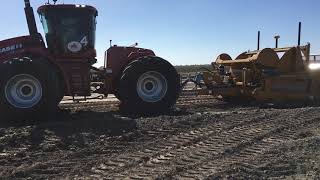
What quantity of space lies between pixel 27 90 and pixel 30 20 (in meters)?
1.72

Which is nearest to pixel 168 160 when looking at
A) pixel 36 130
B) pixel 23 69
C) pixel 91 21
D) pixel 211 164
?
pixel 211 164

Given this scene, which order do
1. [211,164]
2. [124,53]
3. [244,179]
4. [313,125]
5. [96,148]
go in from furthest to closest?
1. [124,53]
2. [313,125]
3. [96,148]
4. [211,164]
5. [244,179]

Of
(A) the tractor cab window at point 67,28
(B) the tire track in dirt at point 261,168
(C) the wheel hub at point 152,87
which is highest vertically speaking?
(A) the tractor cab window at point 67,28

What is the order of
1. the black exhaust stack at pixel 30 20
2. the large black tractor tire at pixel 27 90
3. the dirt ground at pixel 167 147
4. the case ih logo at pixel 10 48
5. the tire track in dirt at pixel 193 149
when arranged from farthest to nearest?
the black exhaust stack at pixel 30 20 < the case ih logo at pixel 10 48 < the large black tractor tire at pixel 27 90 < the tire track in dirt at pixel 193 149 < the dirt ground at pixel 167 147

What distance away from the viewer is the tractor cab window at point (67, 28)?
38.1 ft

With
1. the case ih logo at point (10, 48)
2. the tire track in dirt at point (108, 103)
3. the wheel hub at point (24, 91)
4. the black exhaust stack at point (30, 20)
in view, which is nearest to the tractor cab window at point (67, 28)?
the black exhaust stack at point (30, 20)

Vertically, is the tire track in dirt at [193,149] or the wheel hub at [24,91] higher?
the wheel hub at [24,91]

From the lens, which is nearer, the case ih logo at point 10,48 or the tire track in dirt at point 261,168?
the tire track in dirt at point 261,168

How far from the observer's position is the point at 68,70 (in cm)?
1159

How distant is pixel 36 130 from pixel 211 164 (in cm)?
340

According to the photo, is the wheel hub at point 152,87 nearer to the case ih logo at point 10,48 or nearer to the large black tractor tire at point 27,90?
the large black tractor tire at point 27,90

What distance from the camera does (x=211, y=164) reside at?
6996mm

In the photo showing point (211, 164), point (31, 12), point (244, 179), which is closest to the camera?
point (244, 179)

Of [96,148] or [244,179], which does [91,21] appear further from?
[244,179]
